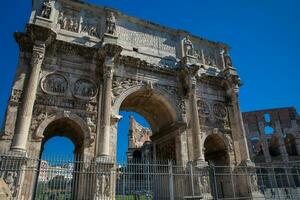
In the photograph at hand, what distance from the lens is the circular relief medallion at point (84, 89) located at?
10820 mm

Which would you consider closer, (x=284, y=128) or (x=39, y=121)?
(x=39, y=121)

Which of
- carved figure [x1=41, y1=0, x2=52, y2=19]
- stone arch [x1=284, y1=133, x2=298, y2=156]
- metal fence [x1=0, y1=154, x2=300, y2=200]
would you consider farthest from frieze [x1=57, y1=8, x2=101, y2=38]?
stone arch [x1=284, y1=133, x2=298, y2=156]

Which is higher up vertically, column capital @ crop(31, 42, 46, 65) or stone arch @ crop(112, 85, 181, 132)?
column capital @ crop(31, 42, 46, 65)

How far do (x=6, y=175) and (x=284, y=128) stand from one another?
30150 mm

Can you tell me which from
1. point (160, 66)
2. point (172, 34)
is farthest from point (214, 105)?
point (172, 34)

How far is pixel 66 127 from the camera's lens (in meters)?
11.2

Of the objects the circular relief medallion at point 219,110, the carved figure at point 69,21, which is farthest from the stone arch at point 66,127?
the circular relief medallion at point 219,110

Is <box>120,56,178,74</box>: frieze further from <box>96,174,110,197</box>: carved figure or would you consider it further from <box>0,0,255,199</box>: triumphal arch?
<box>96,174,110,197</box>: carved figure

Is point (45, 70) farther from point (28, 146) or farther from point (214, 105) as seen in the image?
point (214, 105)

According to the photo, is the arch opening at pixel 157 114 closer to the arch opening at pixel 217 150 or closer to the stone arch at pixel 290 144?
the arch opening at pixel 217 150

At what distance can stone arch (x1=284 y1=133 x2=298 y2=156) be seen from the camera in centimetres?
2958

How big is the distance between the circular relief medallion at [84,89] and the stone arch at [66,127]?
3.55 ft

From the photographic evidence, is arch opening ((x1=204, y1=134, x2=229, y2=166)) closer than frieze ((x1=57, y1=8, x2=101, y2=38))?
No

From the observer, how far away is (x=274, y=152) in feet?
101
